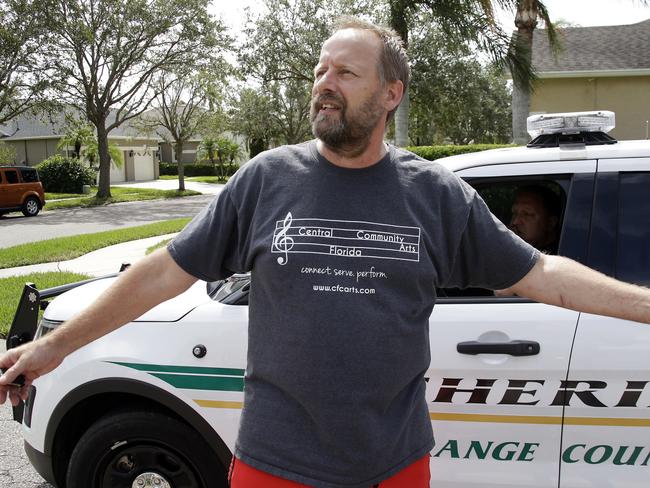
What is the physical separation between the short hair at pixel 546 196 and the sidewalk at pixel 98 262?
797 centimetres

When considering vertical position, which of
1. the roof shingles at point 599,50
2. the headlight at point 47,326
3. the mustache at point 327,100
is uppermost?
the roof shingles at point 599,50

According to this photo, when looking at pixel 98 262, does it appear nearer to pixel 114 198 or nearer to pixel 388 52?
pixel 388 52

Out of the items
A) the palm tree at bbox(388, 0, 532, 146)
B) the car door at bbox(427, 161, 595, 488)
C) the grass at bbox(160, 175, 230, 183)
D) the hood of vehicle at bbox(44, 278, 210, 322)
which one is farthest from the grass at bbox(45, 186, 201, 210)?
the car door at bbox(427, 161, 595, 488)

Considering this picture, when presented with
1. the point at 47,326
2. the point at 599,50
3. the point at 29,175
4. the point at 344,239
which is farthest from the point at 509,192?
the point at 29,175

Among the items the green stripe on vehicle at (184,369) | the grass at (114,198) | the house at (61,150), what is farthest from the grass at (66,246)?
the house at (61,150)

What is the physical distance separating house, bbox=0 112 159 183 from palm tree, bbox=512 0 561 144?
38.8m

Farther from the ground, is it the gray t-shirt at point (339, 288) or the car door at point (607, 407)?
the gray t-shirt at point (339, 288)

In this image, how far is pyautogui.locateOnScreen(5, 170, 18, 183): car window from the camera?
2309 centimetres

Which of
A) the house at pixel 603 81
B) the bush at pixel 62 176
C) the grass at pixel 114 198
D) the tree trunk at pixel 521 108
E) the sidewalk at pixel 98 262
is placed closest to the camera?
the sidewalk at pixel 98 262

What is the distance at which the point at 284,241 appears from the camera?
5.76ft

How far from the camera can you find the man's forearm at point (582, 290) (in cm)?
178

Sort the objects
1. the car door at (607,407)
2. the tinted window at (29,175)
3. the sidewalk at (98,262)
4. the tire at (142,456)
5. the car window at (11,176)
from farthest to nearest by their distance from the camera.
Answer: the tinted window at (29,175), the car window at (11,176), the sidewalk at (98,262), the tire at (142,456), the car door at (607,407)

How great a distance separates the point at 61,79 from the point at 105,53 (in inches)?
82.7

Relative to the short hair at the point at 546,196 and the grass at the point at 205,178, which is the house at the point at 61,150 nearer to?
the grass at the point at 205,178
